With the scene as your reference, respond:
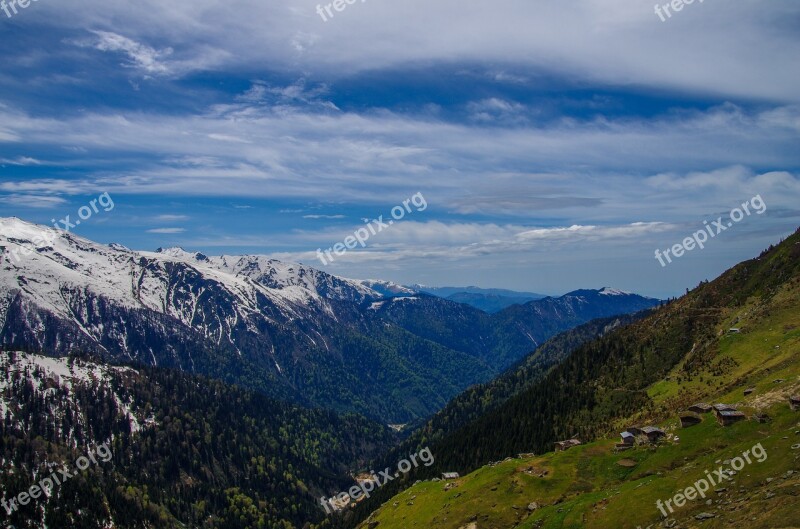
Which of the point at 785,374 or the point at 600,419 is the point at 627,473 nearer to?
the point at 785,374

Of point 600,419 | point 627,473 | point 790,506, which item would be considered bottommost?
point 600,419

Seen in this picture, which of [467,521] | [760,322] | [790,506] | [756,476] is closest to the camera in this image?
[790,506]

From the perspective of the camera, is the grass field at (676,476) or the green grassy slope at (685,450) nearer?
the grass field at (676,476)

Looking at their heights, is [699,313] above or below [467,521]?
above

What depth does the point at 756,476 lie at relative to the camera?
6338cm

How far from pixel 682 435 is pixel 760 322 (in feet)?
278

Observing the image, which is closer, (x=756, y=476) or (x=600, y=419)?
(x=756, y=476)

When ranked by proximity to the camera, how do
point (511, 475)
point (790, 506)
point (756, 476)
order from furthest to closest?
point (511, 475) < point (756, 476) < point (790, 506)

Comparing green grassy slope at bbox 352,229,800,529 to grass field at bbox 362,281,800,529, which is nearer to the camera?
grass field at bbox 362,281,800,529

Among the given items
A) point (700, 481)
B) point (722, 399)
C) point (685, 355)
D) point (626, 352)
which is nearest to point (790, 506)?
point (700, 481)

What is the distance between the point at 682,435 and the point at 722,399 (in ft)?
64.5

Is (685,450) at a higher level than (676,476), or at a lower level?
lower

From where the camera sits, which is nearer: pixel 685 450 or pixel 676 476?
pixel 676 476

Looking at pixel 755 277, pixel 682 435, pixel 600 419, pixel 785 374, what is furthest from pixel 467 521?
pixel 755 277
